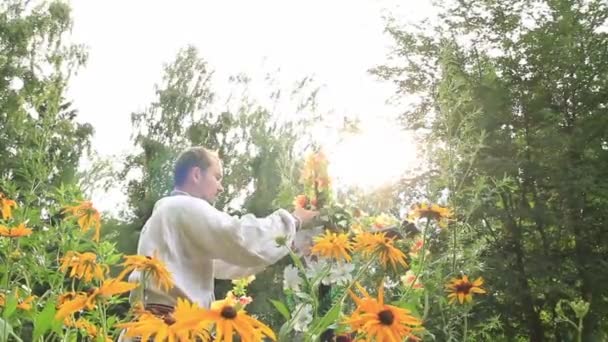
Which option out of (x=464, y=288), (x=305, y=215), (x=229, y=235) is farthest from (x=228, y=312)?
(x=229, y=235)

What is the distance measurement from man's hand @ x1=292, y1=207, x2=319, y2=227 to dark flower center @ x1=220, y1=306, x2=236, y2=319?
1.02 metres

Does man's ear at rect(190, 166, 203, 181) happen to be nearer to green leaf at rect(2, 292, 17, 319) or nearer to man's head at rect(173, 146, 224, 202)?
man's head at rect(173, 146, 224, 202)

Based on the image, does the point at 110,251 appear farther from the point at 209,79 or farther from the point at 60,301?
the point at 209,79

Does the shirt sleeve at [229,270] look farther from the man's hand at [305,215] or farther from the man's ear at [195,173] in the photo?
the man's hand at [305,215]

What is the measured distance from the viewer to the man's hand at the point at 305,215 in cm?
200

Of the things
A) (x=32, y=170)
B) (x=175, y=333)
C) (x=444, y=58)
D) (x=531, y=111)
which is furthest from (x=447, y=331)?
(x=531, y=111)

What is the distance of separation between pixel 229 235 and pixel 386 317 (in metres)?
1.17

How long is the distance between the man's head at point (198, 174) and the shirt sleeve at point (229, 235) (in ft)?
0.48

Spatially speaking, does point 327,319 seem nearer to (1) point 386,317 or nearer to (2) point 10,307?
(1) point 386,317

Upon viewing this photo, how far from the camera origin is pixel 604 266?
10977mm

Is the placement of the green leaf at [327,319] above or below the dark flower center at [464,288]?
below

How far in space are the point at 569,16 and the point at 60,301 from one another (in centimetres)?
1219

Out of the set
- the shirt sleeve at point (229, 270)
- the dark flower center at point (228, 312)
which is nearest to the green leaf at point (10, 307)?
the dark flower center at point (228, 312)

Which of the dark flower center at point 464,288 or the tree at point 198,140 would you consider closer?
the dark flower center at point 464,288
